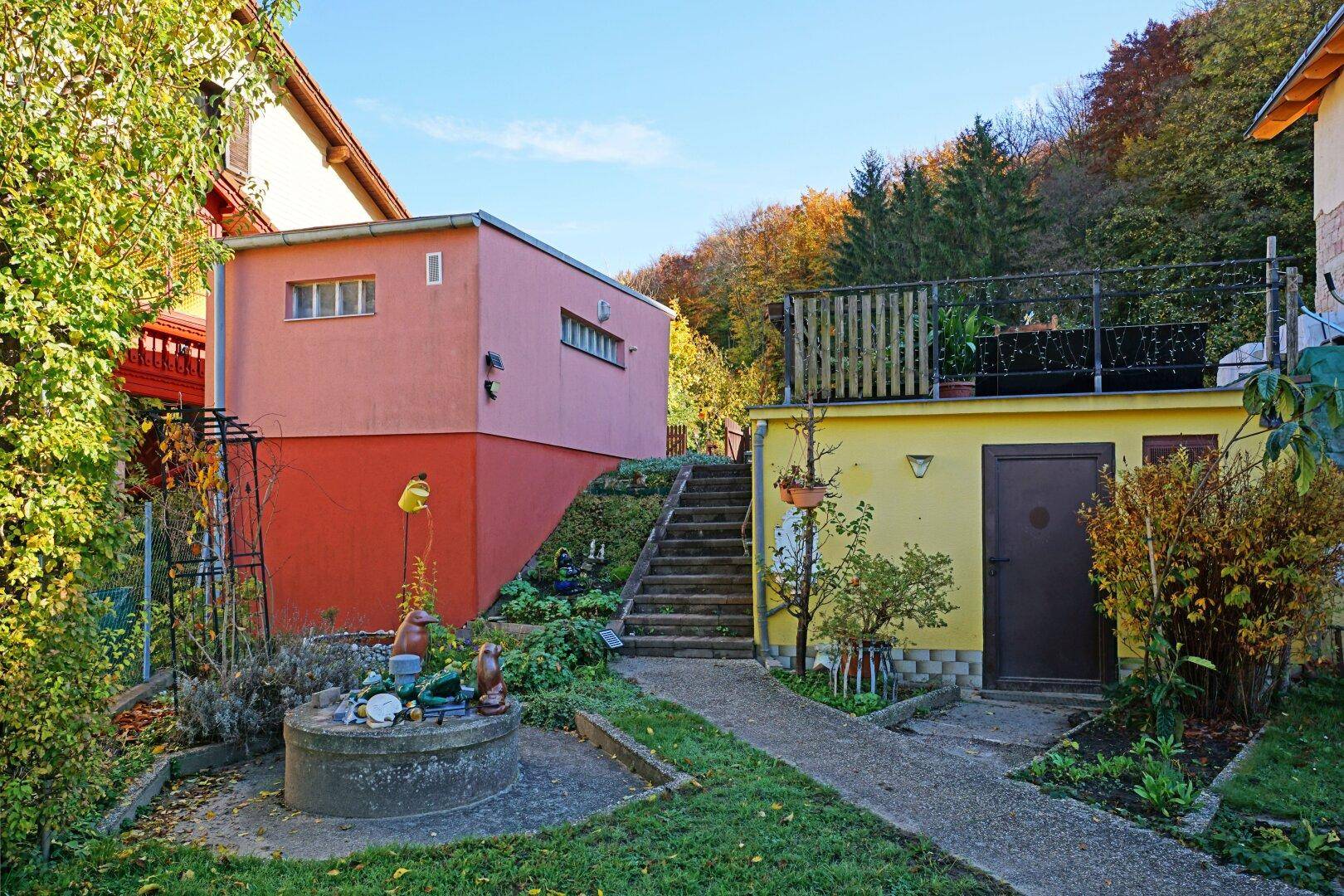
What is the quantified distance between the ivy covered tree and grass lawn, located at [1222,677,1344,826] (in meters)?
5.84

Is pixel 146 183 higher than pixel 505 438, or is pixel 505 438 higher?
pixel 146 183

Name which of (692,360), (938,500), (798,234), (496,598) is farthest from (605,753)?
(798,234)

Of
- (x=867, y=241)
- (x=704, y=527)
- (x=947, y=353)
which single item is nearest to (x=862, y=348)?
(x=947, y=353)

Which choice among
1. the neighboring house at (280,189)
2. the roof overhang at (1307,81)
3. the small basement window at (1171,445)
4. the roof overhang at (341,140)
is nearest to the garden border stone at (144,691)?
the neighboring house at (280,189)

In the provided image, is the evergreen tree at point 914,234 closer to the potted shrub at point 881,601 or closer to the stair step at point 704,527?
the stair step at point 704,527

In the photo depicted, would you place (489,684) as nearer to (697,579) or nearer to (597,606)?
(597,606)

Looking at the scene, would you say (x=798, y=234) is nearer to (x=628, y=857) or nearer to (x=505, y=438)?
(x=505, y=438)

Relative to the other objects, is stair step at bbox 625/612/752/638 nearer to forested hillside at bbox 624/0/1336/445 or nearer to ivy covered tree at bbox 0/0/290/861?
ivy covered tree at bbox 0/0/290/861

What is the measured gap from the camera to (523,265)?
1102 centimetres

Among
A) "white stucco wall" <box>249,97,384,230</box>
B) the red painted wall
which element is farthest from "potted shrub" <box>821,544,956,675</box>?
"white stucco wall" <box>249,97,384,230</box>

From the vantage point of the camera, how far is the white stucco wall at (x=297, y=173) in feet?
50.7

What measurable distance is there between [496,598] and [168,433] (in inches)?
177

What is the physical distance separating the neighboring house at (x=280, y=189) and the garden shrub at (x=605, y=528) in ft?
20.5

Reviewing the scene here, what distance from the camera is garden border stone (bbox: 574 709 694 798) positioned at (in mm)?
4926
